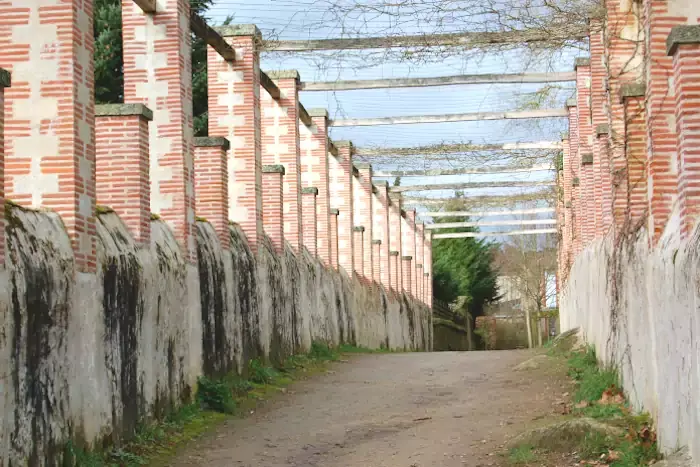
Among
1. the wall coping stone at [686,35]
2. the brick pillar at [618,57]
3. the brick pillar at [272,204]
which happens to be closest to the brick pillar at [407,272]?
the brick pillar at [272,204]

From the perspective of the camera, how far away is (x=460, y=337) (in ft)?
183

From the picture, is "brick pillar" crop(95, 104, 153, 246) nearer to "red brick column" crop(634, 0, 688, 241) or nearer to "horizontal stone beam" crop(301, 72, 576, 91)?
"red brick column" crop(634, 0, 688, 241)

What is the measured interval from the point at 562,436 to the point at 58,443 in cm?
432

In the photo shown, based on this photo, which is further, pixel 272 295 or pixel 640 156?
pixel 272 295

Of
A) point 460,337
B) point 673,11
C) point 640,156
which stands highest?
point 673,11

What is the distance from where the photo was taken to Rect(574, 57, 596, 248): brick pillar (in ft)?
63.1

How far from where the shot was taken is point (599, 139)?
1579cm

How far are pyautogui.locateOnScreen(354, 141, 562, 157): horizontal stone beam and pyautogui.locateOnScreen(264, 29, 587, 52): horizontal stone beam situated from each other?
9.13m

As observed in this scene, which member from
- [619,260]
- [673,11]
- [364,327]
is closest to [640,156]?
[619,260]

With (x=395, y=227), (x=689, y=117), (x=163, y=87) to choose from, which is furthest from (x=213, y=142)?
(x=395, y=227)

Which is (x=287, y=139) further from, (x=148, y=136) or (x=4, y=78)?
(x=4, y=78)

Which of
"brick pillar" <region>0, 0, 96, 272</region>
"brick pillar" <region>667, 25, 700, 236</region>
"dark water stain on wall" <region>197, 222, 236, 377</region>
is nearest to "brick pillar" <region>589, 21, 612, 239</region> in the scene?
"dark water stain on wall" <region>197, 222, 236, 377</region>

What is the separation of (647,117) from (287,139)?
44.0 ft

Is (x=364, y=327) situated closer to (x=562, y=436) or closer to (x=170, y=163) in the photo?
(x=170, y=163)
